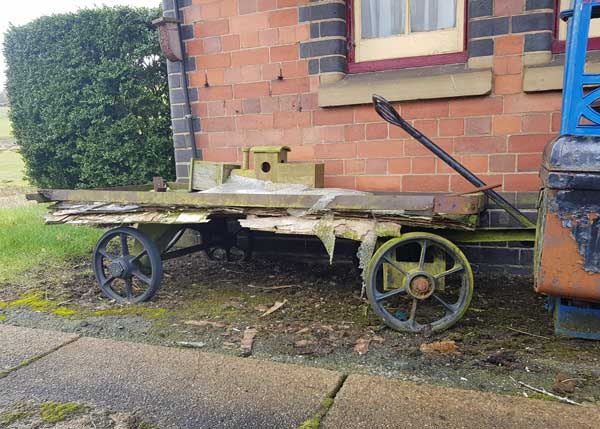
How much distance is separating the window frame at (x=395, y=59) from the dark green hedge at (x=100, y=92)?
3702mm

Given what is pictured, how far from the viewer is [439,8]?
4.18 metres

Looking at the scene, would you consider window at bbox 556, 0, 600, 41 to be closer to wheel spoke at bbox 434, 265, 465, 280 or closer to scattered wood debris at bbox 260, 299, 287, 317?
wheel spoke at bbox 434, 265, 465, 280

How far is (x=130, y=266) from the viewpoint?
12.1 ft

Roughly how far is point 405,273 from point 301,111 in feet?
7.35

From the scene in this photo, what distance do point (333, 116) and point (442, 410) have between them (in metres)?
3.03

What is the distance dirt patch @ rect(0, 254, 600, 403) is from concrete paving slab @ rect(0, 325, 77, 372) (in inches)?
5.7

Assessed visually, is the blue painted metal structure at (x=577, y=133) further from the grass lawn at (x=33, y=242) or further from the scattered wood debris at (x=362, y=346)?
the grass lawn at (x=33, y=242)

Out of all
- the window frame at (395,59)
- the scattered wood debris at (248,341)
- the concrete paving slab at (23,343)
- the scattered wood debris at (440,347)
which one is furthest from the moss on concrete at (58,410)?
the window frame at (395,59)

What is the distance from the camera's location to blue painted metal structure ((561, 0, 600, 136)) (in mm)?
2389

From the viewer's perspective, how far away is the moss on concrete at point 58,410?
2164mm

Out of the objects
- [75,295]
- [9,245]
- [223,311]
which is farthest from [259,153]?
[9,245]

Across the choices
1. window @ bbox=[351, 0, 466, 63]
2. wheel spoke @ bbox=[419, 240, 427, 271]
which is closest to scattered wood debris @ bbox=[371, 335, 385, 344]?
wheel spoke @ bbox=[419, 240, 427, 271]

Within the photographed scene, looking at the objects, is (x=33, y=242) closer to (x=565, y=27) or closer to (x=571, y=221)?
(x=571, y=221)

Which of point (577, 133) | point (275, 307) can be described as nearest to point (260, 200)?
point (275, 307)
